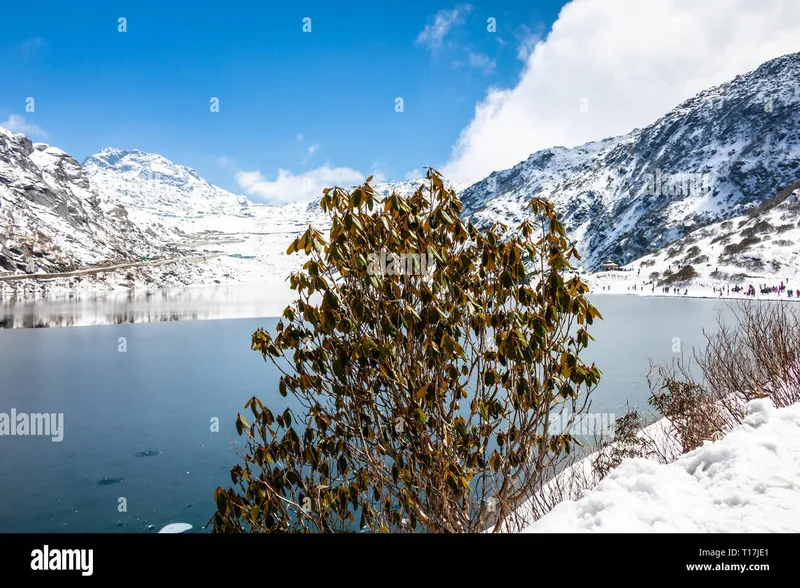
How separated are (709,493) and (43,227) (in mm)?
187468

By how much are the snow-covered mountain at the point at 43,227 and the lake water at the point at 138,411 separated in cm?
10961

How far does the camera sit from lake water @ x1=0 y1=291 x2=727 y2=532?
12.3 metres

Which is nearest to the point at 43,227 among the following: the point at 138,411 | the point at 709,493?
the point at 138,411

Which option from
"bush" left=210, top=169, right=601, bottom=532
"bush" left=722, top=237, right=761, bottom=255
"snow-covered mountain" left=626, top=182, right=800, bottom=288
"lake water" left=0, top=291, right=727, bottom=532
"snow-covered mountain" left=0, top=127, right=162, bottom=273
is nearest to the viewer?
"bush" left=210, top=169, right=601, bottom=532

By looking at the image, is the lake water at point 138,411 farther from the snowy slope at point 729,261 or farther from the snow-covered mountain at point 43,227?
the snow-covered mountain at point 43,227

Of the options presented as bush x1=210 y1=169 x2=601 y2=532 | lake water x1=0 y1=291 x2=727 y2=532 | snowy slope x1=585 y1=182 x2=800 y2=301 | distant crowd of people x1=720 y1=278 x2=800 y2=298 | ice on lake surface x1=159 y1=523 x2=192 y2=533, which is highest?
snowy slope x1=585 y1=182 x2=800 y2=301

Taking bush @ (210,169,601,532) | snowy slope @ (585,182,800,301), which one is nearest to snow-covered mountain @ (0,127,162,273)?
Answer: snowy slope @ (585,182,800,301)

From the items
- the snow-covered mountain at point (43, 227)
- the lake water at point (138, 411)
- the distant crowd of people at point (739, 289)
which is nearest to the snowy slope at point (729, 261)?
the distant crowd of people at point (739, 289)

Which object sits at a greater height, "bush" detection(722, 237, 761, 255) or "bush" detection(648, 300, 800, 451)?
"bush" detection(722, 237, 761, 255)

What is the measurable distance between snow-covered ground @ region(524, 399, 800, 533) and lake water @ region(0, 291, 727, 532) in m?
Answer: 3.36

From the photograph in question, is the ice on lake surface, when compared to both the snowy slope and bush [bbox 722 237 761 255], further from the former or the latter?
bush [bbox 722 237 761 255]

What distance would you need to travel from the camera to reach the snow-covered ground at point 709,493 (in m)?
3.40

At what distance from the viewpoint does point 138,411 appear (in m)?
21.1
